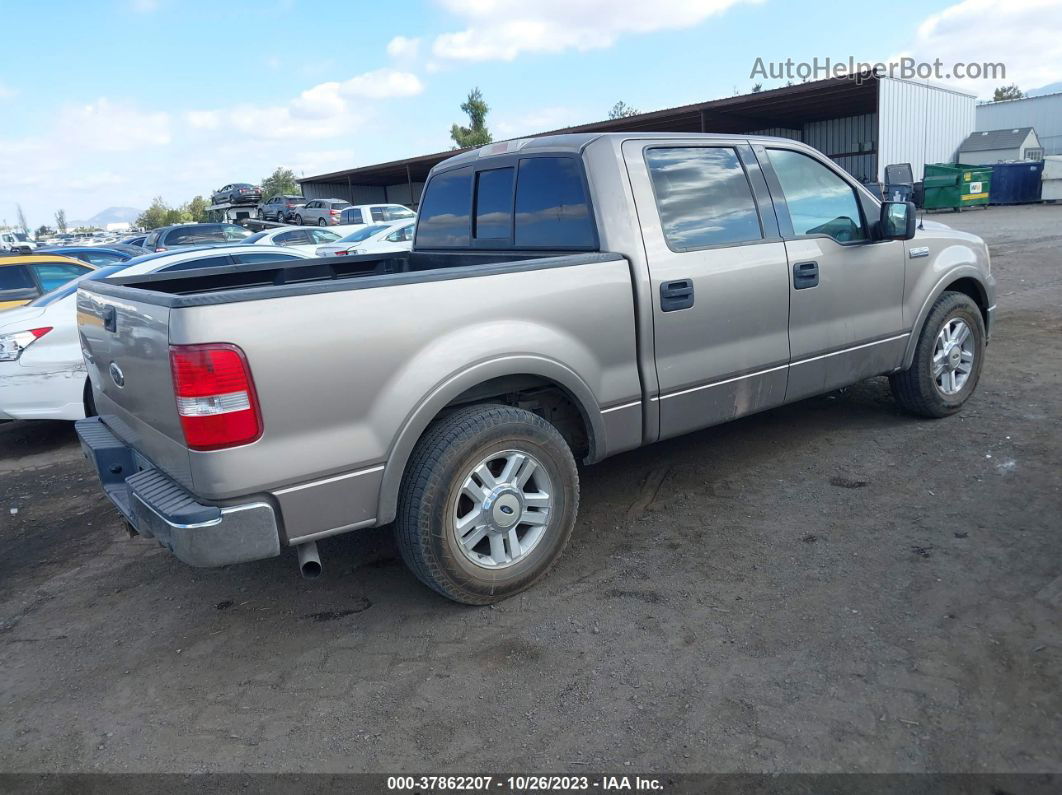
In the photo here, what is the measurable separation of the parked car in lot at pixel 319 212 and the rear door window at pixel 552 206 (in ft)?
96.2

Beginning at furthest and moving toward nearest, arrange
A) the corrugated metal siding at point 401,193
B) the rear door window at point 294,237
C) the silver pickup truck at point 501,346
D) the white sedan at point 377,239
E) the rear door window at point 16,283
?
the corrugated metal siding at point 401,193, the rear door window at point 294,237, the white sedan at point 377,239, the rear door window at point 16,283, the silver pickup truck at point 501,346

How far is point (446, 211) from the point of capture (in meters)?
4.93

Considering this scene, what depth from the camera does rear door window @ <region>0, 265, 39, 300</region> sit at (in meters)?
8.76

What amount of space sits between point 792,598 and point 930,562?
28.7 inches

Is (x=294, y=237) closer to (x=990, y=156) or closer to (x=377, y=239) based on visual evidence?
(x=377, y=239)

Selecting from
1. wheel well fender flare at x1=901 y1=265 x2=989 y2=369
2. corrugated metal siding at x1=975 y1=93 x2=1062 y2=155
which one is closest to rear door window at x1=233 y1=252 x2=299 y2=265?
wheel well fender flare at x1=901 y1=265 x2=989 y2=369

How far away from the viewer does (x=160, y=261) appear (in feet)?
25.0

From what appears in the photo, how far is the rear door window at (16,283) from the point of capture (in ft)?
28.7

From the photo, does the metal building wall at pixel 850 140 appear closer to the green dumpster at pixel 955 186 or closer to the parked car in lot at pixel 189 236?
the green dumpster at pixel 955 186

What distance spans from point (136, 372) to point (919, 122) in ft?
111

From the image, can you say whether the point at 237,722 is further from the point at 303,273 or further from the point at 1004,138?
the point at 1004,138

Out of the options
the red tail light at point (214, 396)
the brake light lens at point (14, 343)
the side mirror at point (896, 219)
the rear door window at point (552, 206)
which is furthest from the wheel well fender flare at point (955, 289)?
the brake light lens at point (14, 343)

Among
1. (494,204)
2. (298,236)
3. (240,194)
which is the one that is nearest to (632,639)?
(494,204)

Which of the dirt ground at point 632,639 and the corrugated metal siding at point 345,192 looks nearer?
the dirt ground at point 632,639
